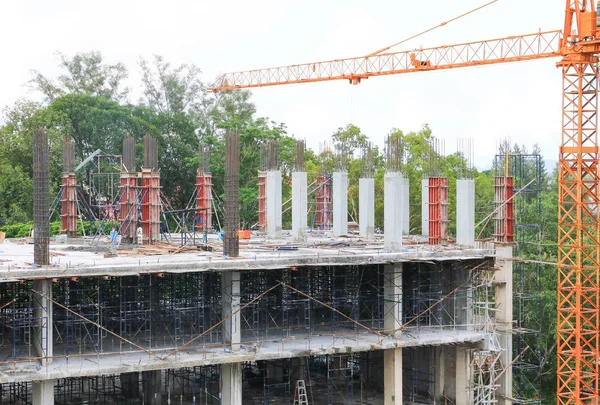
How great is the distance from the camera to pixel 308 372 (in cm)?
4597

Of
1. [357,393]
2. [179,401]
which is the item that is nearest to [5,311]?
[179,401]

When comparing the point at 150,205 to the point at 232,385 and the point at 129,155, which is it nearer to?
the point at 129,155

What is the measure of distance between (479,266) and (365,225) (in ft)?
30.4

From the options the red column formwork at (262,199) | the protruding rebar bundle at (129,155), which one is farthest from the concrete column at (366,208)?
the protruding rebar bundle at (129,155)

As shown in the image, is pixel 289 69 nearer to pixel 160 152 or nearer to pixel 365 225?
pixel 160 152

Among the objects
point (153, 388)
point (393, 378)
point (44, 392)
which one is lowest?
point (153, 388)

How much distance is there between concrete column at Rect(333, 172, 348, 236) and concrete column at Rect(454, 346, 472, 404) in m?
11.8

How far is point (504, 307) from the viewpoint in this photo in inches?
1875

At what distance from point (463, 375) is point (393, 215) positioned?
7971 mm

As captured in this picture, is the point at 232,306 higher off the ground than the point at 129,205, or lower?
lower

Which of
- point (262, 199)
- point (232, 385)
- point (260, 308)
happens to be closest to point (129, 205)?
point (260, 308)

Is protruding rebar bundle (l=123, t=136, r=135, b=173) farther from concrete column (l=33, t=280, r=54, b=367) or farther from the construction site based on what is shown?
concrete column (l=33, t=280, r=54, b=367)

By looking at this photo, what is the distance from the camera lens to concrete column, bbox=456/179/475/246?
47.5 meters

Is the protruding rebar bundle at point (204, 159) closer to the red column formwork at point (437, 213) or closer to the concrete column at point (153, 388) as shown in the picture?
the red column formwork at point (437, 213)
